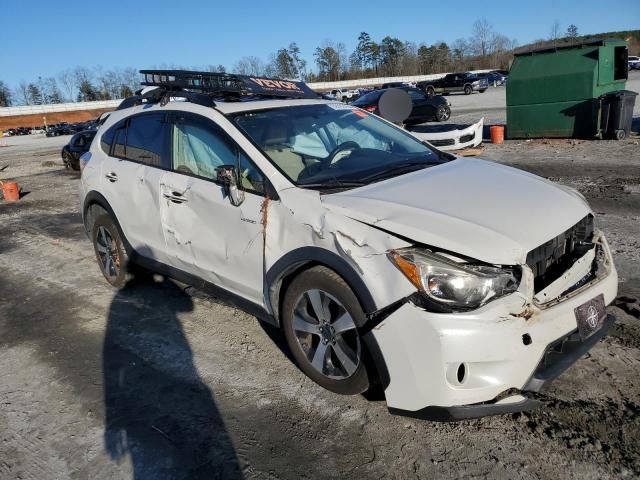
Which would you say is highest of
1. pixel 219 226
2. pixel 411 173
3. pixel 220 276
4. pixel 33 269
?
pixel 411 173

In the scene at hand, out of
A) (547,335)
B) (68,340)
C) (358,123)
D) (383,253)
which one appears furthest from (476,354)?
(68,340)

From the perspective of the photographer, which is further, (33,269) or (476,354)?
(33,269)

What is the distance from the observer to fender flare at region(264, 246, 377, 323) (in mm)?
2710

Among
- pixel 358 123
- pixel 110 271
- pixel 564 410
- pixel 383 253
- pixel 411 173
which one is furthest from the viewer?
pixel 110 271

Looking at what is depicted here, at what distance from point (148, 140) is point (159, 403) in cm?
228

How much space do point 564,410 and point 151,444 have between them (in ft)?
7.38

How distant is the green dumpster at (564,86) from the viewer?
13016 millimetres

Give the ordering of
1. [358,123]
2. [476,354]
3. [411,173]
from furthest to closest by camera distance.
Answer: [358,123] < [411,173] < [476,354]

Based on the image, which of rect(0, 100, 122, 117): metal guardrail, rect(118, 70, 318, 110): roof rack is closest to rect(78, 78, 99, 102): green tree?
rect(0, 100, 122, 117): metal guardrail

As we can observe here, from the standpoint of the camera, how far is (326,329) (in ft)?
9.96

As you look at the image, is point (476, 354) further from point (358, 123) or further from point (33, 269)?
point (33, 269)

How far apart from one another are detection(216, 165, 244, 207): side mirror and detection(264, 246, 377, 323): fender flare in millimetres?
518

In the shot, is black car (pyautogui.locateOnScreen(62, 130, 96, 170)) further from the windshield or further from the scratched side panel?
the scratched side panel

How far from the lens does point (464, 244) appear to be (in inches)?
101
